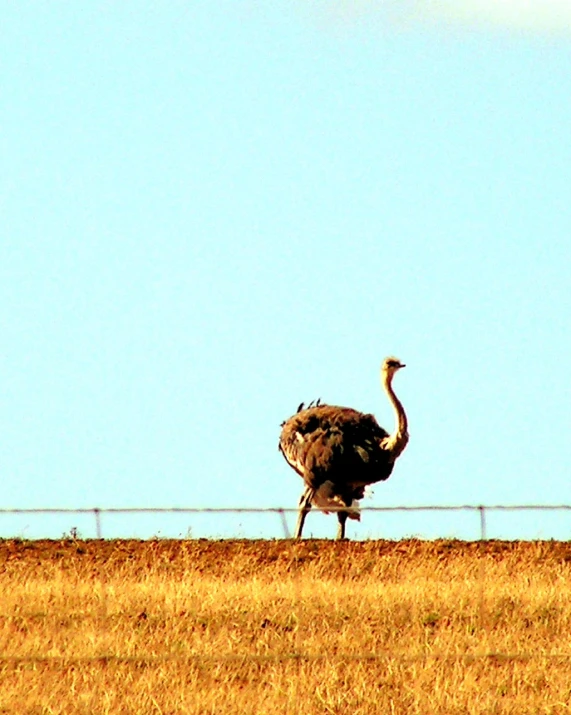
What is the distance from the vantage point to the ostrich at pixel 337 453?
23.6m

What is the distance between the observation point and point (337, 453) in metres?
23.5

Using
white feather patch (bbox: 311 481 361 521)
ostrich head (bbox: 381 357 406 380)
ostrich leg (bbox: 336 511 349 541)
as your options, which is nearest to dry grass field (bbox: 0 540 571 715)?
ostrich leg (bbox: 336 511 349 541)

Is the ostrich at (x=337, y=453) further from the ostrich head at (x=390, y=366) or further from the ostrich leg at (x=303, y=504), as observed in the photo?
the ostrich head at (x=390, y=366)

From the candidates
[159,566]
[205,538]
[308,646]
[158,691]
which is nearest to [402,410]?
[205,538]

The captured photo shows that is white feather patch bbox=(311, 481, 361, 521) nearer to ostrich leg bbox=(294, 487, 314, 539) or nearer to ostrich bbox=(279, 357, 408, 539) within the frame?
ostrich bbox=(279, 357, 408, 539)

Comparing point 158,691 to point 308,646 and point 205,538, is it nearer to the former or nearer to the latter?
point 308,646

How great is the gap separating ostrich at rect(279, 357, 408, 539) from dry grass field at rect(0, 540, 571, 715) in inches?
65.5

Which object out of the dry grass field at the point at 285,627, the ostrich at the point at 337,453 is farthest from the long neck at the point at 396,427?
the dry grass field at the point at 285,627

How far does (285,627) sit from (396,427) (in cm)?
868

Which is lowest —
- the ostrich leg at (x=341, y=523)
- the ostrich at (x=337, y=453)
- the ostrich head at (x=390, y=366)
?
the ostrich leg at (x=341, y=523)

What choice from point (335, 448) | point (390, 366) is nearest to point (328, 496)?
point (335, 448)

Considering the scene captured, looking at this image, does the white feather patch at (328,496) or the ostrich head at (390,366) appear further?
the ostrich head at (390,366)

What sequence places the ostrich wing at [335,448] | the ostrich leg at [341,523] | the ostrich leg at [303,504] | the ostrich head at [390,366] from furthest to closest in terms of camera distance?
the ostrich head at [390,366], the ostrich leg at [303,504], the ostrich wing at [335,448], the ostrich leg at [341,523]

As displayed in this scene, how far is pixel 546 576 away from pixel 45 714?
804cm
